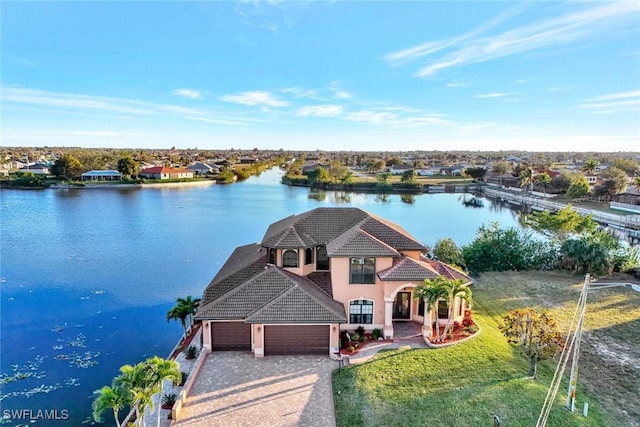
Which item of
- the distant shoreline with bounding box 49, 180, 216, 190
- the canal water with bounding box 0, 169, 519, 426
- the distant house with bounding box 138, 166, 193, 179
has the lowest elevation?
the canal water with bounding box 0, 169, 519, 426

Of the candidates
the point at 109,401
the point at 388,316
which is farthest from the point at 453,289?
the point at 109,401

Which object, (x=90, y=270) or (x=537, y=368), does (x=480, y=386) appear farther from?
(x=90, y=270)

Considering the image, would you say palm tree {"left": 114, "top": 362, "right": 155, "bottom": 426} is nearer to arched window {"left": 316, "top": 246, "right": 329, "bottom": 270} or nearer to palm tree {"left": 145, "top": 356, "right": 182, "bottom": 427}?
palm tree {"left": 145, "top": 356, "right": 182, "bottom": 427}

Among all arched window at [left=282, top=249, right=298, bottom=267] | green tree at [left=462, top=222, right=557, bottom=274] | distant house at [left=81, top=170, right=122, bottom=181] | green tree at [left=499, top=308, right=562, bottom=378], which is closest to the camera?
green tree at [left=499, top=308, right=562, bottom=378]

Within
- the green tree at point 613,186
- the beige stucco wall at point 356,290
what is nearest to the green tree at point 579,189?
the green tree at point 613,186

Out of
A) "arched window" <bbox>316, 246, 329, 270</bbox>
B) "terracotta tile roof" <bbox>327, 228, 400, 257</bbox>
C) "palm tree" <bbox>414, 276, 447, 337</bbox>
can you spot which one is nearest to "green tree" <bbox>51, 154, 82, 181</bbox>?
"arched window" <bbox>316, 246, 329, 270</bbox>

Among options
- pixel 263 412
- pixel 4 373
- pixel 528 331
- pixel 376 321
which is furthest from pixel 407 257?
pixel 4 373

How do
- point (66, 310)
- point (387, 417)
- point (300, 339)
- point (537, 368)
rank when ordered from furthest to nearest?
point (66, 310) < point (300, 339) < point (537, 368) < point (387, 417)
